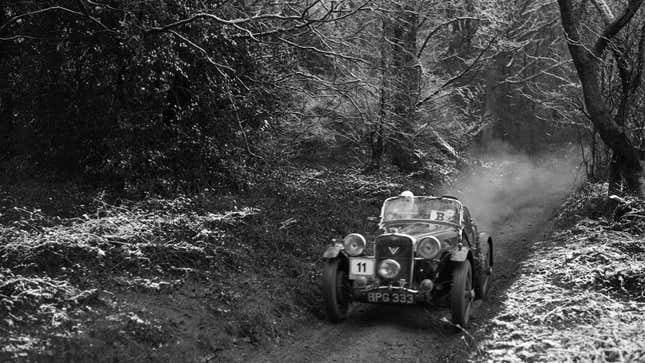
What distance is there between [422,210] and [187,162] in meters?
4.89

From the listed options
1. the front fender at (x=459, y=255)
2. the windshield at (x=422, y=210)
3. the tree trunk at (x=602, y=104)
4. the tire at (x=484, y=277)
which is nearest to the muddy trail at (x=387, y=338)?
the tire at (x=484, y=277)

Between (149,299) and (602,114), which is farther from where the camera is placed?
(602,114)

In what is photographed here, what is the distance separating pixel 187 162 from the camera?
451 inches

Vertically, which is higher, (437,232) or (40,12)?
(40,12)

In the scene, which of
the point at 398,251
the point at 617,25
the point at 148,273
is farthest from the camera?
the point at 617,25

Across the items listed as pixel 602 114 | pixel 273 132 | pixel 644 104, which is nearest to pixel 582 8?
pixel 644 104

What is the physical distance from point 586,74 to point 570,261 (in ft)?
15.1

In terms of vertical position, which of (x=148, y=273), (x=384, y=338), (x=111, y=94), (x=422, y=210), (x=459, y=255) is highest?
(x=111, y=94)

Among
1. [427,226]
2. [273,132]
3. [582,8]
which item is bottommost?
[427,226]

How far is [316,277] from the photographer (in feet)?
33.6

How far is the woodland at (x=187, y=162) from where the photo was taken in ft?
23.5

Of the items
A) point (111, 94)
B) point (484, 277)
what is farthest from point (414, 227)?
point (111, 94)

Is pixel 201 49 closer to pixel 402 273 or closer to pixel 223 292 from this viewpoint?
pixel 223 292

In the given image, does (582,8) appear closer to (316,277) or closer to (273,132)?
(273,132)
